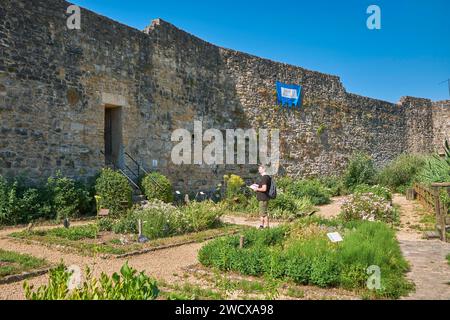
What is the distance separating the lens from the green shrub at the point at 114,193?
427 inches

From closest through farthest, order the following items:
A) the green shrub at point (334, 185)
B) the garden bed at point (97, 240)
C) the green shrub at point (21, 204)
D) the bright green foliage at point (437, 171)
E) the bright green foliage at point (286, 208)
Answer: the garden bed at point (97, 240), the green shrub at point (21, 204), the bright green foliage at point (286, 208), the bright green foliage at point (437, 171), the green shrub at point (334, 185)

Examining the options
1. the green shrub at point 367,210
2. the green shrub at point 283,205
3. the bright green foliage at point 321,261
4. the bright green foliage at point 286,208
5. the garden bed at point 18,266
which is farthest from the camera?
the green shrub at point 283,205

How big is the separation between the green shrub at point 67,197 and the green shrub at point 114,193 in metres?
0.43

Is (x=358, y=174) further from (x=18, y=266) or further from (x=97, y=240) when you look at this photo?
(x=18, y=266)

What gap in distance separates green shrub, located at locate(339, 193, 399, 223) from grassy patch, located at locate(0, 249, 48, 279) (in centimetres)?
768

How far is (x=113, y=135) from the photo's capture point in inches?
536

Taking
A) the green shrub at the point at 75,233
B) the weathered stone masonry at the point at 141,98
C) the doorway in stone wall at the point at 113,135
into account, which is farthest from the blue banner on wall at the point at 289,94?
the green shrub at the point at 75,233

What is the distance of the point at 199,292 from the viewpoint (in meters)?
5.02

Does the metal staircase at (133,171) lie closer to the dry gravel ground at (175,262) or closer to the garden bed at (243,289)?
the dry gravel ground at (175,262)

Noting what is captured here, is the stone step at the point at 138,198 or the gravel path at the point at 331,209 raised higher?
the stone step at the point at 138,198

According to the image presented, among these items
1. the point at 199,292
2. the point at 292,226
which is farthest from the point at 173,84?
the point at 199,292

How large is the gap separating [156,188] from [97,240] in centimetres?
462

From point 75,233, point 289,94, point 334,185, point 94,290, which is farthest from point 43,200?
point 334,185
